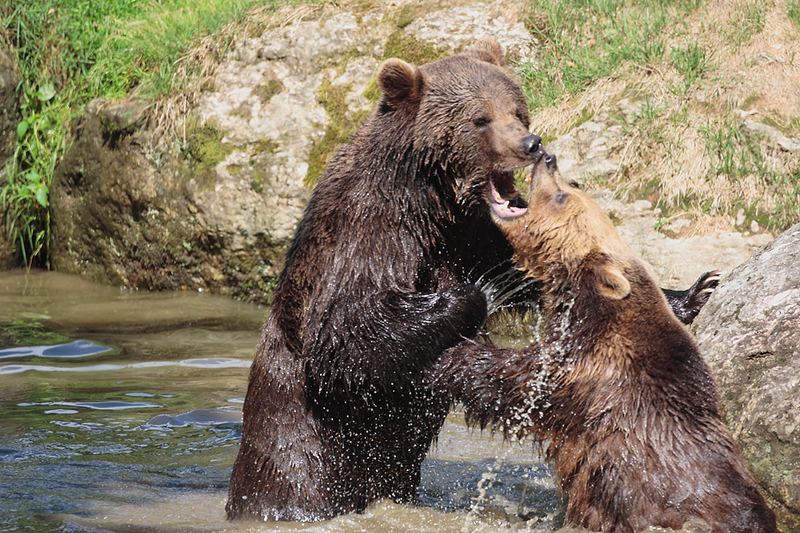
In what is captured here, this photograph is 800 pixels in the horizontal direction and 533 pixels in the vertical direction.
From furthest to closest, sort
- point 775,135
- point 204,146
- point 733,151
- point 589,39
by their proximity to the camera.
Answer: point 204,146, point 589,39, point 775,135, point 733,151

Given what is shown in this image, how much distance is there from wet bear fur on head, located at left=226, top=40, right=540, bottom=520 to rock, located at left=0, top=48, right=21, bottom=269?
24.4 ft

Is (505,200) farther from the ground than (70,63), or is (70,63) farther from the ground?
(70,63)

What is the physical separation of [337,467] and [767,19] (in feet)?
22.1

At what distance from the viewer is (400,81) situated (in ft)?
20.1

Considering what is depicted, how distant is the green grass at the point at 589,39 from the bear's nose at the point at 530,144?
4.52 meters

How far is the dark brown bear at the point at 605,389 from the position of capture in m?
4.98

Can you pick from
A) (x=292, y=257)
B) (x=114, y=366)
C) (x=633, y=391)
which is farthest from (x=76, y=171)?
(x=633, y=391)

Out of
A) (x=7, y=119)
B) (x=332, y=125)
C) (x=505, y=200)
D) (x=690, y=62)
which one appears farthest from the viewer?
(x=7, y=119)

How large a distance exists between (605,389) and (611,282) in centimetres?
49

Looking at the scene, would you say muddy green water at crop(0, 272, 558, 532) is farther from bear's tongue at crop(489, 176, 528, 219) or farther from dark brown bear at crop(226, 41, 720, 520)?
bear's tongue at crop(489, 176, 528, 219)

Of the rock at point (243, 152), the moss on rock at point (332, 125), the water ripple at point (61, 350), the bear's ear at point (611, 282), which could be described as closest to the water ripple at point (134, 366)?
the water ripple at point (61, 350)

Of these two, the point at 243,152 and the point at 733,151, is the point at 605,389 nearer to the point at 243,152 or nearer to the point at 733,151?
the point at 733,151

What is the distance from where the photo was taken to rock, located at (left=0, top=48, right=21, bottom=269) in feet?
41.5

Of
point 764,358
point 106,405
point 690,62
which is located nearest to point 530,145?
point 764,358
